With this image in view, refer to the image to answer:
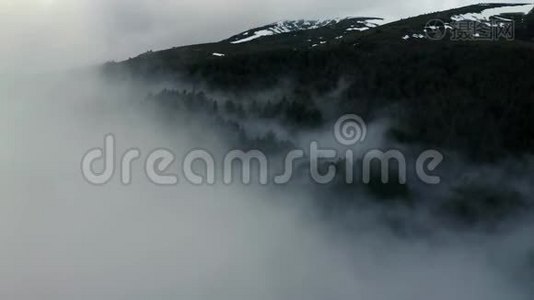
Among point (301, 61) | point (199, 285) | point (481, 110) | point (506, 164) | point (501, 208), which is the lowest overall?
point (199, 285)

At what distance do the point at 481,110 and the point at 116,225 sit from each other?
58166 mm

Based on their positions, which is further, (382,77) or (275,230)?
(275,230)

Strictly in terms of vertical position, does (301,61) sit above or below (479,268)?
above

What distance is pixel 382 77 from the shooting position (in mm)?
89375

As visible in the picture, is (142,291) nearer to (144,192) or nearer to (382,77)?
(144,192)

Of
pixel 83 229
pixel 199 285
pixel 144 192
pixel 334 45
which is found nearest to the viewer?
pixel 199 285

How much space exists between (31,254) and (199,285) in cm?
2426

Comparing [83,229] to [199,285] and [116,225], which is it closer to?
[116,225]

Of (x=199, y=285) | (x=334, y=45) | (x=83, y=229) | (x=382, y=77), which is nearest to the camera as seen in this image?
(x=199, y=285)

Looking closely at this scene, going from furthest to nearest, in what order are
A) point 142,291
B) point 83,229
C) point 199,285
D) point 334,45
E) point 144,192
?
point 144,192 < point 83,229 < point 334,45 < point 199,285 < point 142,291

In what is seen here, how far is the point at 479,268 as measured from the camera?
83875mm

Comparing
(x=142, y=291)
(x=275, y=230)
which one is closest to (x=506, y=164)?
(x=275, y=230)

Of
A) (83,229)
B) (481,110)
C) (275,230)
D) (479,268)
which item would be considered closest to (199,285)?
(275,230)

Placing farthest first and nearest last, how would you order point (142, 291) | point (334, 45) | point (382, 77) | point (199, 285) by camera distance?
point (334, 45) < point (382, 77) < point (199, 285) < point (142, 291)
